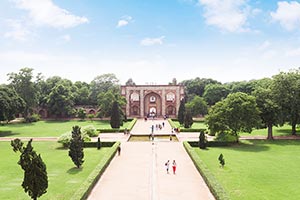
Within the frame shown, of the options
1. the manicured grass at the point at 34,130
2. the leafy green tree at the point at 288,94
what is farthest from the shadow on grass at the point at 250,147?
the manicured grass at the point at 34,130

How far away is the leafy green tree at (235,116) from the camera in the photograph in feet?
90.7

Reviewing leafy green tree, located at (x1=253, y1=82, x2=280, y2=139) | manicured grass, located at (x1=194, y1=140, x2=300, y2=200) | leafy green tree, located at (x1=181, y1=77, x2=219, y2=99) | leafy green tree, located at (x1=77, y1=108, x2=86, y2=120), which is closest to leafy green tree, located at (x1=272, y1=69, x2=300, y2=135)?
leafy green tree, located at (x1=253, y1=82, x2=280, y2=139)

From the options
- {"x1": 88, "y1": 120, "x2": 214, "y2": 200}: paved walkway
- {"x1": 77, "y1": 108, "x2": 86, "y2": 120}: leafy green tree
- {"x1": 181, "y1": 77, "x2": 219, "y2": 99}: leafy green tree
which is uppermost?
{"x1": 181, "y1": 77, "x2": 219, "y2": 99}: leafy green tree

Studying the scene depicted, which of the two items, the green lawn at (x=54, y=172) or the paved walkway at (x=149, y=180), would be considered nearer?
the paved walkway at (x=149, y=180)

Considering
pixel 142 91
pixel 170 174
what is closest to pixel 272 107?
pixel 170 174

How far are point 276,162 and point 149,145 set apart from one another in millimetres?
11324

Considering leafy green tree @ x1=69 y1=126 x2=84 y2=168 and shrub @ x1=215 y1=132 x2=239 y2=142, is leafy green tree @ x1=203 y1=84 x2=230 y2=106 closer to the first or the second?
shrub @ x1=215 y1=132 x2=239 y2=142

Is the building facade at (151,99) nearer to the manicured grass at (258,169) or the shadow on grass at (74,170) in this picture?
the manicured grass at (258,169)

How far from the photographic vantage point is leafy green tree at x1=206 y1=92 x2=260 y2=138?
1089 inches

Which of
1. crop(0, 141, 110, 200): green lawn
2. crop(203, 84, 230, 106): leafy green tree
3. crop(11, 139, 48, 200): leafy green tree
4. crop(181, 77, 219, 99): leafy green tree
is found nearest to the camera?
crop(11, 139, 48, 200): leafy green tree

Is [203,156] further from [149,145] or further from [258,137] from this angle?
[258,137]

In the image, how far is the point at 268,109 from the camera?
30.3 m

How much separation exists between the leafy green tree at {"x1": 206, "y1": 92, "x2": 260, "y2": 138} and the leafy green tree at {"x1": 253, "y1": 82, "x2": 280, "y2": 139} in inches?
94.9

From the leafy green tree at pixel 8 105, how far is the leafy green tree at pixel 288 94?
30.8 meters
